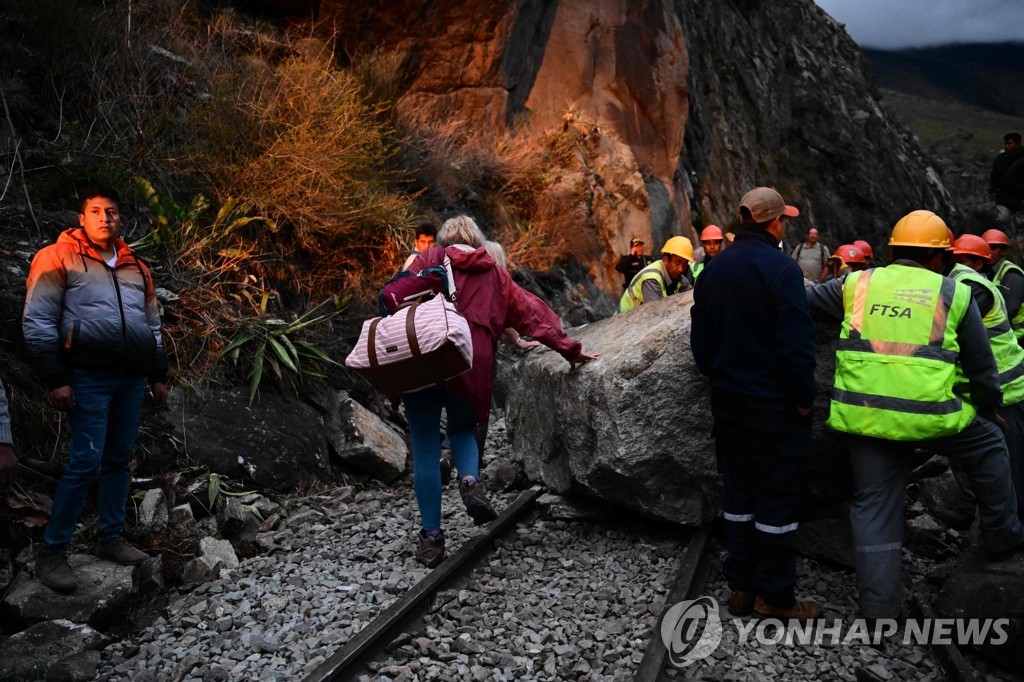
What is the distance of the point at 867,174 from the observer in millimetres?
33094

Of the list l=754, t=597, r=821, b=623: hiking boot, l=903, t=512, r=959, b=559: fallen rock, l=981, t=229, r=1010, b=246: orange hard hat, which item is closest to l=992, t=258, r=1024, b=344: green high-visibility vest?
l=981, t=229, r=1010, b=246: orange hard hat

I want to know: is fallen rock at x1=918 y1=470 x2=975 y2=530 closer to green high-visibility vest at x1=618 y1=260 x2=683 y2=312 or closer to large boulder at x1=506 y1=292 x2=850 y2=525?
large boulder at x1=506 y1=292 x2=850 y2=525

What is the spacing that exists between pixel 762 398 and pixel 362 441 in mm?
3708

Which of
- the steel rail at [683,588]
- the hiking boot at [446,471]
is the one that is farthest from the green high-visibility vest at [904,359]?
the hiking boot at [446,471]

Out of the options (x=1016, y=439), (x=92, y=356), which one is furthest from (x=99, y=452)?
(x=1016, y=439)

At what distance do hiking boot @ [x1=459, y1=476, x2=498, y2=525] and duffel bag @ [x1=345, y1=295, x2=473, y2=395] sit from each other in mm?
682

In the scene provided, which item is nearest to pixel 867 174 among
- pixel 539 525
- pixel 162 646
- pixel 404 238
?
pixel 404 238

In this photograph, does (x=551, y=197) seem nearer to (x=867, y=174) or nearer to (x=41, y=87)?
(x=41, y=87)

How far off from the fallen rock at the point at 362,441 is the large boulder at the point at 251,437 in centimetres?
17

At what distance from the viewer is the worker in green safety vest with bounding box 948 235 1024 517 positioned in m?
4.27

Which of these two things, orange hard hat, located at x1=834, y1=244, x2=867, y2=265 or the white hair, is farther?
orange hard hat, located at x1=834, y1=244, x2=867, y2=265

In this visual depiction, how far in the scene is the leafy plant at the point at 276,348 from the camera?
639 cm

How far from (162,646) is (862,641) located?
3400 mm

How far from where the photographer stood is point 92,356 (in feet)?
13.2
